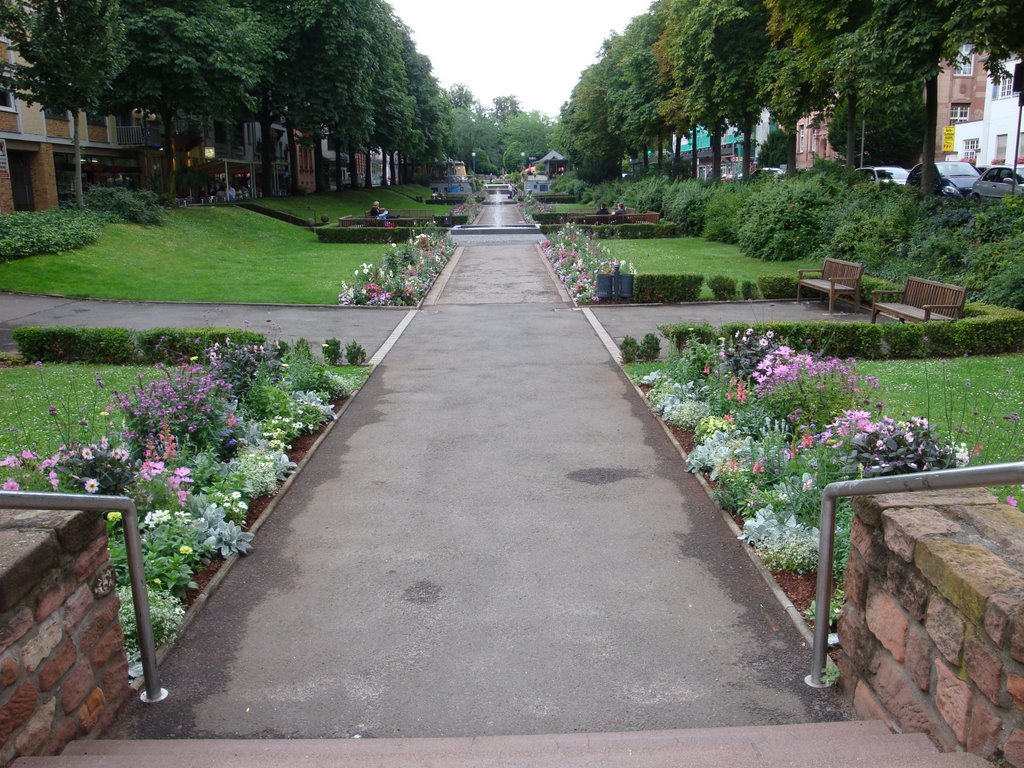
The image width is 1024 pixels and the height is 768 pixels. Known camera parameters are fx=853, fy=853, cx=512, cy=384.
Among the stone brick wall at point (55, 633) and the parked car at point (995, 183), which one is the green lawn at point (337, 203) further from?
the stone brick wall at point (55, 633)

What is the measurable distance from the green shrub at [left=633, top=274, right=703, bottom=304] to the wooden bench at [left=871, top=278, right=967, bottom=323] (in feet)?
13.3

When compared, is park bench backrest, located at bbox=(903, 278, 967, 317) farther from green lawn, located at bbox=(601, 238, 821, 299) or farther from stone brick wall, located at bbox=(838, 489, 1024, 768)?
stone brick wall, located at bbox=(838, 489, 1024, 768)

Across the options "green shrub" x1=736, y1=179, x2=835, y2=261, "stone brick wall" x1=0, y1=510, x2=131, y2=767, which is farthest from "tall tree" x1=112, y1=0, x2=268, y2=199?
"stone brick wall" x1=0, y1=510, x2=131, y2=767

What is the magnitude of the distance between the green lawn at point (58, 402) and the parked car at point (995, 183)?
981 inches

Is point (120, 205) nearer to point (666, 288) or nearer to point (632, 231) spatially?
point (632, 231)

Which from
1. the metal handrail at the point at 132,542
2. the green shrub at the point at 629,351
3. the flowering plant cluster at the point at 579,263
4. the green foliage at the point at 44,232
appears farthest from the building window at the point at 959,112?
the metal handrail at the point at 132,542

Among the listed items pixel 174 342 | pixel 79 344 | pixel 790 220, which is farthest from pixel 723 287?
pixel 79 344

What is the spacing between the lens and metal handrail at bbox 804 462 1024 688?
8.87ft

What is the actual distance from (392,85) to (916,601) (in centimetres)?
5359

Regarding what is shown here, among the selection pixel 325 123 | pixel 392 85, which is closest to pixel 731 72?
pixel 325 123

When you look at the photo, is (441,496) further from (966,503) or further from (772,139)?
(772,139)

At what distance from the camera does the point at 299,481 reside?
25.8 ft

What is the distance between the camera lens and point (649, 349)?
12.9 metres

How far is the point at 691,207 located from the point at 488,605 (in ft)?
108
